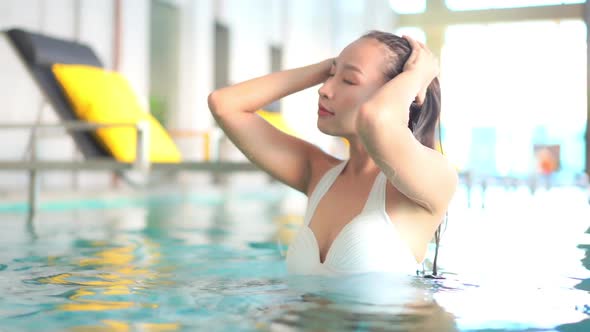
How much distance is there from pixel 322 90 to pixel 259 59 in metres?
8.89

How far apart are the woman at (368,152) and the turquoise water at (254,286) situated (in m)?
0.07

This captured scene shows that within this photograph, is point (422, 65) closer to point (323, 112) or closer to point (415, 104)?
point (415, 104)

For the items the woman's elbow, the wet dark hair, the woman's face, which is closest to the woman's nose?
the woman's face

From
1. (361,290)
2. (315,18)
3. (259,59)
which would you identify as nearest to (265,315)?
(361,290)

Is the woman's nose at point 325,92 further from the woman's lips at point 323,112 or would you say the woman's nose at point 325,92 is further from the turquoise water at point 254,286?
the turquoise water at point 254,286

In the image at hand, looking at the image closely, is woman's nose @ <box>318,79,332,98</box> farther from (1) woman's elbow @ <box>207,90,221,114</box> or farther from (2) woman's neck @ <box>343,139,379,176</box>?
(1) woman's elbow @ <box>207,90,221,114</box>

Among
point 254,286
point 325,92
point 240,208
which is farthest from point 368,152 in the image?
point 240,208

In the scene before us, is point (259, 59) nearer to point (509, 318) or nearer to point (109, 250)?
point (109, 250)

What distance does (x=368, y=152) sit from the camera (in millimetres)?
1526

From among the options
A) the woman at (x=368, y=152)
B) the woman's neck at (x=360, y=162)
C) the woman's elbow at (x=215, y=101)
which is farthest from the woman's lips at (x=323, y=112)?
the woman's elbow at (x=215, y=101)

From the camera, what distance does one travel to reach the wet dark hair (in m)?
1.69

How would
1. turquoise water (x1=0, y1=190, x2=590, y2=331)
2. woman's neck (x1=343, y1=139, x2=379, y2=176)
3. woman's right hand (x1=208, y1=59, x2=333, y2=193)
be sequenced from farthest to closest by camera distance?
woman's right hand (x1=208, y1=59, x2=333, y2=193), woman's neck (x1=343, y1=139, x2=379, y2=176), turquoise water (x1=0, y1=190, x2=590, y2=331)

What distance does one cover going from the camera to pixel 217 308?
1513 mm

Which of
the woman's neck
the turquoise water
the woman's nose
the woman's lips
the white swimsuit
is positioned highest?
the woman's nose
